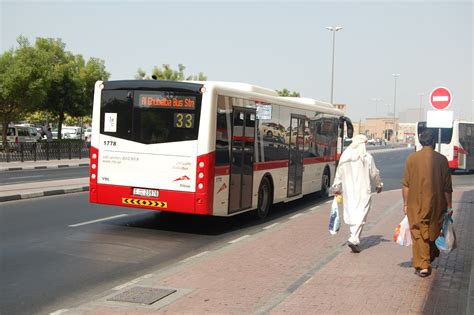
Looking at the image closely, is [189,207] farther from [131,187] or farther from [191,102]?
[191,102]

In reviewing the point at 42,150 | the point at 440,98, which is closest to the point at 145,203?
the point at 440,98

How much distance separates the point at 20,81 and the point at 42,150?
422 centimetres

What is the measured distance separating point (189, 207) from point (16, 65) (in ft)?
86.9

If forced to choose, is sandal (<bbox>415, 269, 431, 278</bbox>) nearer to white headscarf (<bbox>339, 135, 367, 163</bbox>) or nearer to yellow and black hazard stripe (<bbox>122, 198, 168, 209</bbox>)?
white headscarf (<bbox>339, 135, 367, 163</bbox>)

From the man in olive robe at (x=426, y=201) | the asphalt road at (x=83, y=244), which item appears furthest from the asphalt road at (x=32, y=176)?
→ the man in olive robe at (x=426, y=201)

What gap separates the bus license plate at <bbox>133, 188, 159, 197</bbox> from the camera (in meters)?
10.2

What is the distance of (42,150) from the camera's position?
108 feet

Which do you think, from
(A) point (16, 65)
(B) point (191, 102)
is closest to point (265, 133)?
(B) point (191, 102)

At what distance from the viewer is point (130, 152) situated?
10.4 m

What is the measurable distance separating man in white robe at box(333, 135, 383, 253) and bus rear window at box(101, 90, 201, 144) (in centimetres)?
287

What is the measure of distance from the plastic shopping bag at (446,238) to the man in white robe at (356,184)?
1.58 meters

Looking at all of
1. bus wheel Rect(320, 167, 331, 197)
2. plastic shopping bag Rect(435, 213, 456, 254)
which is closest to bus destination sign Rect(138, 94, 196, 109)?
plastic shopping bag Rect(435, 213, 456, 254)

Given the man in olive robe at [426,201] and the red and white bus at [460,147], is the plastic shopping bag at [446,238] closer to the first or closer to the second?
the man in olive robe at [426,201]

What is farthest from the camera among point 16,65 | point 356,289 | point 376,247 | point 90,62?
point 90,62
